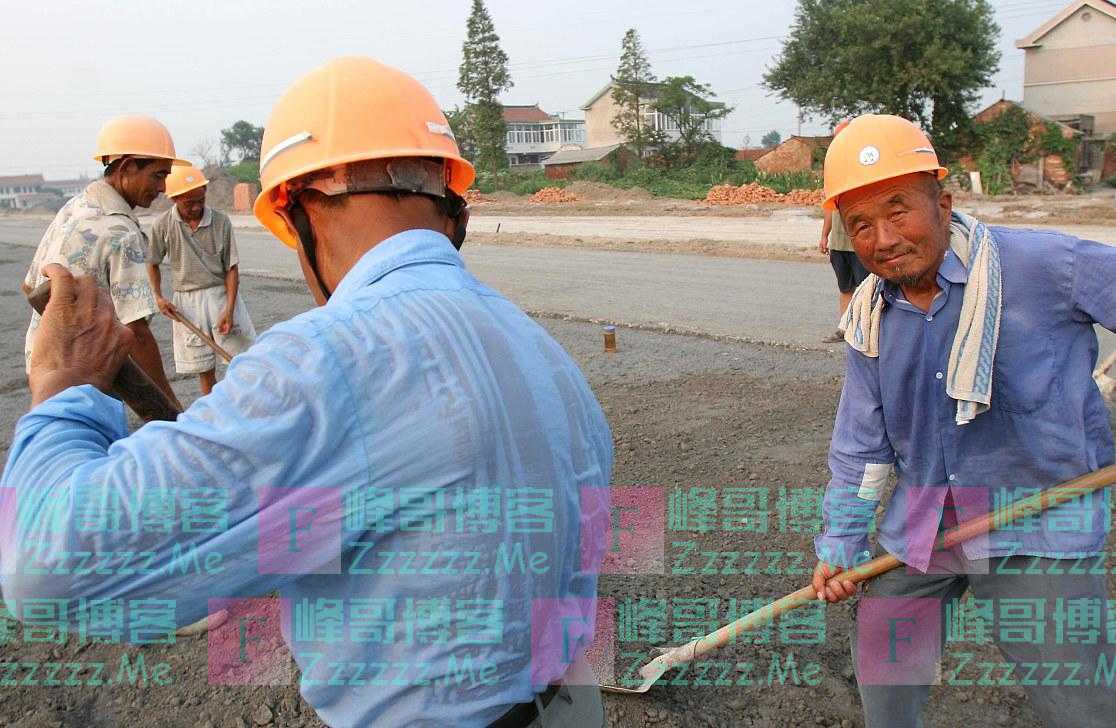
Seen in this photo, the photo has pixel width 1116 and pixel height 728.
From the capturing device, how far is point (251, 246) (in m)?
21.5

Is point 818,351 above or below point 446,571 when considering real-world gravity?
below

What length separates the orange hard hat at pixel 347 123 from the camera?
1318 millimetres

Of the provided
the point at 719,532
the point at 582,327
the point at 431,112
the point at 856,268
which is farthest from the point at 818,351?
the point at 431,112

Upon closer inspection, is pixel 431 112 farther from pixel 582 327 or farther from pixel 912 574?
pixel 582 327

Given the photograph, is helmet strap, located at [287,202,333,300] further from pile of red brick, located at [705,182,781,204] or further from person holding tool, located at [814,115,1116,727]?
pile of red brick, located at [705,182,781,204]

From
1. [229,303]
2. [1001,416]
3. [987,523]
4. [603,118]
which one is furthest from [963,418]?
[603,118]

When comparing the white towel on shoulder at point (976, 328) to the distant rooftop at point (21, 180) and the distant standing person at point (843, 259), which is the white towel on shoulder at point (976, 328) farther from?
the distant rooftop at point (21, 180)

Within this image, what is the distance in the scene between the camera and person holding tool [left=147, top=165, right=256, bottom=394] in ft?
19.4

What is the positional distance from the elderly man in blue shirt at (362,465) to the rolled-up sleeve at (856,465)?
1311 mm

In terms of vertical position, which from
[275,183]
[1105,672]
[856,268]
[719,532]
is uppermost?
[275,183]

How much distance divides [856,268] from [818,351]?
79cm

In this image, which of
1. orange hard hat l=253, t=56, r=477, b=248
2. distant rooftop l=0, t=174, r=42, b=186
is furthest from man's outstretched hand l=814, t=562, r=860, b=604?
distant rooftop l=0, t=174, r=42, b=186

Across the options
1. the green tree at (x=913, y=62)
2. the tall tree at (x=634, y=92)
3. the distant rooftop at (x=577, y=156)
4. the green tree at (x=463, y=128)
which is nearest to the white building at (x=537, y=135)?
the distant rooftop at (x=577, y=156)

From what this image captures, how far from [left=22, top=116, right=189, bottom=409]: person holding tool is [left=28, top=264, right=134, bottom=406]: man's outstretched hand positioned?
2.97 metres
